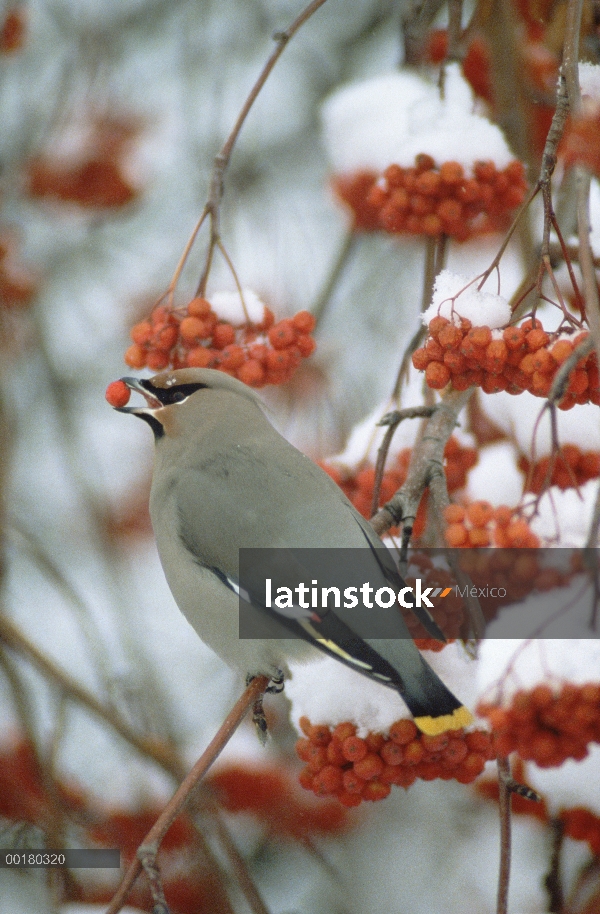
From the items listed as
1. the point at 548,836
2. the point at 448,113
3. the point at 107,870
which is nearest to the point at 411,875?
the point at 548,836

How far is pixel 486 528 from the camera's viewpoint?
4.65ft

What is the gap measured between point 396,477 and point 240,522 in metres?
0.39

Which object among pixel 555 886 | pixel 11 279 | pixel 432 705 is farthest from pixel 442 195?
pixel 11 279

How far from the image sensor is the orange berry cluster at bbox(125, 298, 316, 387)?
1.87m

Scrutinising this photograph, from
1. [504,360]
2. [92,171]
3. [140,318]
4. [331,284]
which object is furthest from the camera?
[140,318]

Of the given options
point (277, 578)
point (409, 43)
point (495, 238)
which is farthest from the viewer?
point (495, 238)

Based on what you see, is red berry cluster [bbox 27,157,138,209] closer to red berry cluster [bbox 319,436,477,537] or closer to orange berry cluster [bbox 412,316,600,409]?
red berry cluster [bbox 319,436,477,537]

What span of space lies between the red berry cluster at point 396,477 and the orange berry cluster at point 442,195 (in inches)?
18.7

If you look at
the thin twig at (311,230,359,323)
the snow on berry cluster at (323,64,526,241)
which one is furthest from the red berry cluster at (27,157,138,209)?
the snow on berry cluster at (323,64,526,241)

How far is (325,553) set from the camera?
6.29ft

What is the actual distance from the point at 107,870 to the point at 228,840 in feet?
2.02

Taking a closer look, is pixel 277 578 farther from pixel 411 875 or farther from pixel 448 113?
pixel 411 875

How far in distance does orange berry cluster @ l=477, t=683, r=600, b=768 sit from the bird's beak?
1.04 meters

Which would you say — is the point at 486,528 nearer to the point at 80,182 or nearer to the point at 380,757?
the point at 380,757
